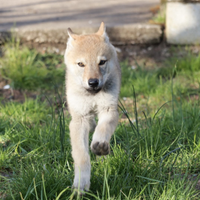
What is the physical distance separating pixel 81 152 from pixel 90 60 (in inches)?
32.4

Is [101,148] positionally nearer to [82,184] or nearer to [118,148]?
[82,184]

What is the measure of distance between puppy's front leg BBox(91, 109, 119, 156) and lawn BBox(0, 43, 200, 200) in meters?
0.22

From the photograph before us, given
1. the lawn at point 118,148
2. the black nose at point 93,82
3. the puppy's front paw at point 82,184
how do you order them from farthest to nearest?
the black nose at point 93,82 → the lawn at point 118,148 → the puppy's front paw at point 82,184

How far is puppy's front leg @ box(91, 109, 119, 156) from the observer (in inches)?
96.5

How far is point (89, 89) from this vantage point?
2.80m

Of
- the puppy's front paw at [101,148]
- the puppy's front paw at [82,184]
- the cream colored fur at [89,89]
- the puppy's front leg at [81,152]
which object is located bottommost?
the puppy's front paw at [82,184]

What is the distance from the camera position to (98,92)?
2953mm

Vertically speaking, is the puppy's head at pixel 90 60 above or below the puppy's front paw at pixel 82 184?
above

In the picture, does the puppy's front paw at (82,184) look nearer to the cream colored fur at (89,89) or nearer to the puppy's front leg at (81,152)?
the puppy's front leg at (81,152)

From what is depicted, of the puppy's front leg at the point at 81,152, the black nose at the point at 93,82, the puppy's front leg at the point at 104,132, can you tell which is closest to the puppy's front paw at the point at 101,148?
the puppy's front leg at the point at 104,132

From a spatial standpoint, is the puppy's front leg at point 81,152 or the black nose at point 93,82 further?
the black nose at point 93,82

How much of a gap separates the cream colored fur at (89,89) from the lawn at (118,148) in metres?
0.17

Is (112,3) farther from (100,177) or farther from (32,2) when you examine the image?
(100,177)

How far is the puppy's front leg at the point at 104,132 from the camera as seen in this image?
2451 millimetres
